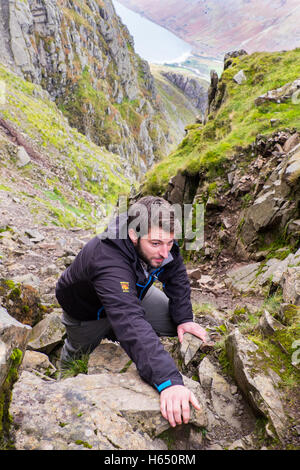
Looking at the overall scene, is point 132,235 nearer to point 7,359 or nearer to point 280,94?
point 7,359

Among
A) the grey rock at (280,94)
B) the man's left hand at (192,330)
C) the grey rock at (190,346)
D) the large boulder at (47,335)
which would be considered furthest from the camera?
the grey rock at (280,94)

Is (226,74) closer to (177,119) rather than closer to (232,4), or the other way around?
(232,4)

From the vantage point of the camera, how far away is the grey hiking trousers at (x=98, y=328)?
5055mm

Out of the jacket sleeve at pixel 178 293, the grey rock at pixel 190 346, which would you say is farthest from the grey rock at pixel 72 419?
the jacket sleeve at pixel 178 293

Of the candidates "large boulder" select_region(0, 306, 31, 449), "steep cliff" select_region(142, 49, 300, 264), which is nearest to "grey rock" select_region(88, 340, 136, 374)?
"large boulder" select_region(0, 306, 31, 449)

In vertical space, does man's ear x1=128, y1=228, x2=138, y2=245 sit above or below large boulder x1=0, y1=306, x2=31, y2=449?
above

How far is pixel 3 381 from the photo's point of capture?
2.62 meters

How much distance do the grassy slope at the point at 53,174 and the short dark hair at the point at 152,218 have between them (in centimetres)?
1563

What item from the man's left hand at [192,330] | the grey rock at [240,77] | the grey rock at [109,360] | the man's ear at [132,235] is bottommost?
the grey rock at [109,360]

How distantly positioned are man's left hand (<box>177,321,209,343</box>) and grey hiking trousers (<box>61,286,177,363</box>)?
0.34 meters

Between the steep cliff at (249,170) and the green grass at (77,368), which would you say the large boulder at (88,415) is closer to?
the green grass at (77,368)

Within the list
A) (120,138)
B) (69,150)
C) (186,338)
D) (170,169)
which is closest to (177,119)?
(120,138)

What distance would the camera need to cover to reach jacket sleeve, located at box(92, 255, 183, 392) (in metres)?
3.22

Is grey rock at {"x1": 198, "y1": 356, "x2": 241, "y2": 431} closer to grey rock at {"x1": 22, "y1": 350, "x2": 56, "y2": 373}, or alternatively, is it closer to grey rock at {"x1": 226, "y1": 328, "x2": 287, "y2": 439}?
grey rock at {"x1": 226, "y1": 328, "x2": 287, "y2": 439}
